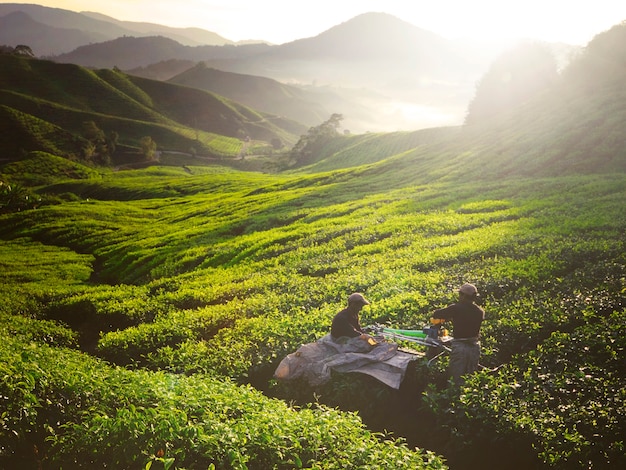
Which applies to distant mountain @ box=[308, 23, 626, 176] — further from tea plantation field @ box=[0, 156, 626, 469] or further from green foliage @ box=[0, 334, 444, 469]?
green foliage @ box=[0, 334, 444, 469]

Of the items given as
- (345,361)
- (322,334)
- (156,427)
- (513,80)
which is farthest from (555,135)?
(156,427)

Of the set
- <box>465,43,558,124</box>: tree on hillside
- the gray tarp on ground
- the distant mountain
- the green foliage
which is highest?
<box>465,43,558,124</box>: tree on hillside

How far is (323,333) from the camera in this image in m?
17.9

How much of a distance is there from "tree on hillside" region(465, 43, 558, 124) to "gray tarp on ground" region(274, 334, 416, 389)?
12854 centimetres

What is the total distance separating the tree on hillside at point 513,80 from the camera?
125875 millimetres

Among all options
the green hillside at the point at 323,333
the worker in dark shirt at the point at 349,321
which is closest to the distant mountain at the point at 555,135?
the green hillside at the point at 323,333

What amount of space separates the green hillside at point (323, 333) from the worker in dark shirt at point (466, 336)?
61 cm

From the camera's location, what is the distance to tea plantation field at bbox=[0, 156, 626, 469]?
9312mm

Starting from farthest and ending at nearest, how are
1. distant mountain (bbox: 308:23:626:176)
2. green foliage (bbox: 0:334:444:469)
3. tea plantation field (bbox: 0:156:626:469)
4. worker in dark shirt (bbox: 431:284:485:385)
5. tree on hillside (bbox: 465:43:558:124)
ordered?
1. tree on hillside (bbox: 465:43:558:124)
2. distant mountain (bbox: 308:23:626:176)
3. worker in dark shirt (bbox: 431:284:485:385)
4. tea plantation field (bbox: 0:156:626:469)
5. green foliage (bbox: 0:334:444:469)

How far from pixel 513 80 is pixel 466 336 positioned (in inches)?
5572

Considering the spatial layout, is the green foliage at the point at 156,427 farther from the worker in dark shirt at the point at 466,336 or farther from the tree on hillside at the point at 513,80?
the tree on hillside at the point at 513,80

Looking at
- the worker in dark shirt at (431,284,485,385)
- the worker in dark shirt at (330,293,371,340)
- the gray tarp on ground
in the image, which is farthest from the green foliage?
the worker in dark shirt at (431,284,485,385)

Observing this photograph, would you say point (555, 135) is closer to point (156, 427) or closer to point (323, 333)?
point (323, 333)

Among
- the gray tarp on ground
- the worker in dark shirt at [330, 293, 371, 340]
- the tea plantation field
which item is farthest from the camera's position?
the worker in dark shirt at [330, 293, 371, 340]
